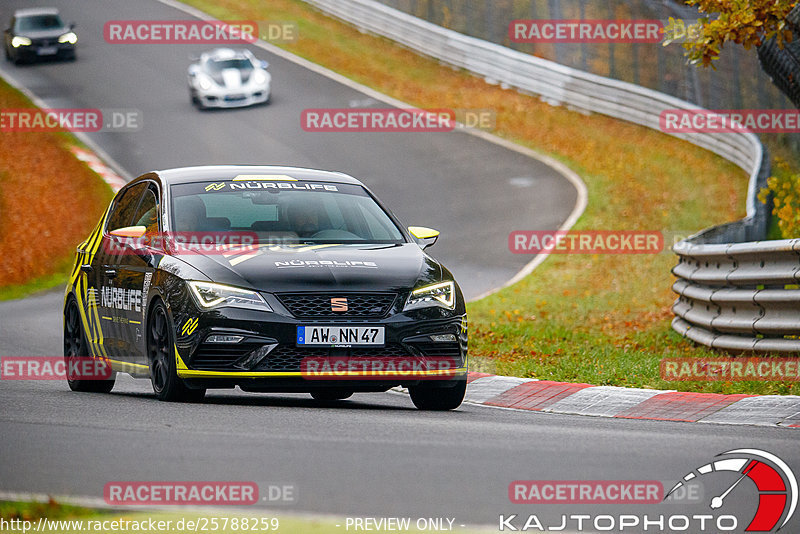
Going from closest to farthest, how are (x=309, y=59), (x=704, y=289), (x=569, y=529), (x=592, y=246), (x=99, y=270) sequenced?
(x=569, y=529) < (x=99, y=270) < (x=704, y=289) < (x=592, y=246) < (x=309, y=59)

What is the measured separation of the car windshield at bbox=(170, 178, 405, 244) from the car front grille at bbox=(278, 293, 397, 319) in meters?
0.86

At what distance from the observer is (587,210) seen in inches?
934

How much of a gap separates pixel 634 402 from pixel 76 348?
453 cm

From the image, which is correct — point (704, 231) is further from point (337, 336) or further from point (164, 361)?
point (164, 361)

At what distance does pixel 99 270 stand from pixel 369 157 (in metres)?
18.6

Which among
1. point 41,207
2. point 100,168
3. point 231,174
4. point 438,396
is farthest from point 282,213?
point 100,168

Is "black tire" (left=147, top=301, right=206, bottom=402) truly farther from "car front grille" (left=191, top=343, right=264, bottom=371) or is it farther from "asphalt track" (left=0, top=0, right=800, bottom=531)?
"car front grille" (left=191, top=343, right=264, bottom=371)

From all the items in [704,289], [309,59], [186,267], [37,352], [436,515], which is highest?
[436,515]

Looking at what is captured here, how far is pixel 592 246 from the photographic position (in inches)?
851

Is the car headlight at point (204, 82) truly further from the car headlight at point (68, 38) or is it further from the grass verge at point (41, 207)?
the car headlight at point (68, 38)

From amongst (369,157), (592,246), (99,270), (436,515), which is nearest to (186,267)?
(99,270)

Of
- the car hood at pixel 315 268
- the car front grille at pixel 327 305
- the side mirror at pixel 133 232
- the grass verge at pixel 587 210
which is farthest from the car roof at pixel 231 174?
the grass verge at pixel 587 210

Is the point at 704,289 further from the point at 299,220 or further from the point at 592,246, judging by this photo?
the point at 592,246

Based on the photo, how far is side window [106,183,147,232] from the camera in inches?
421
